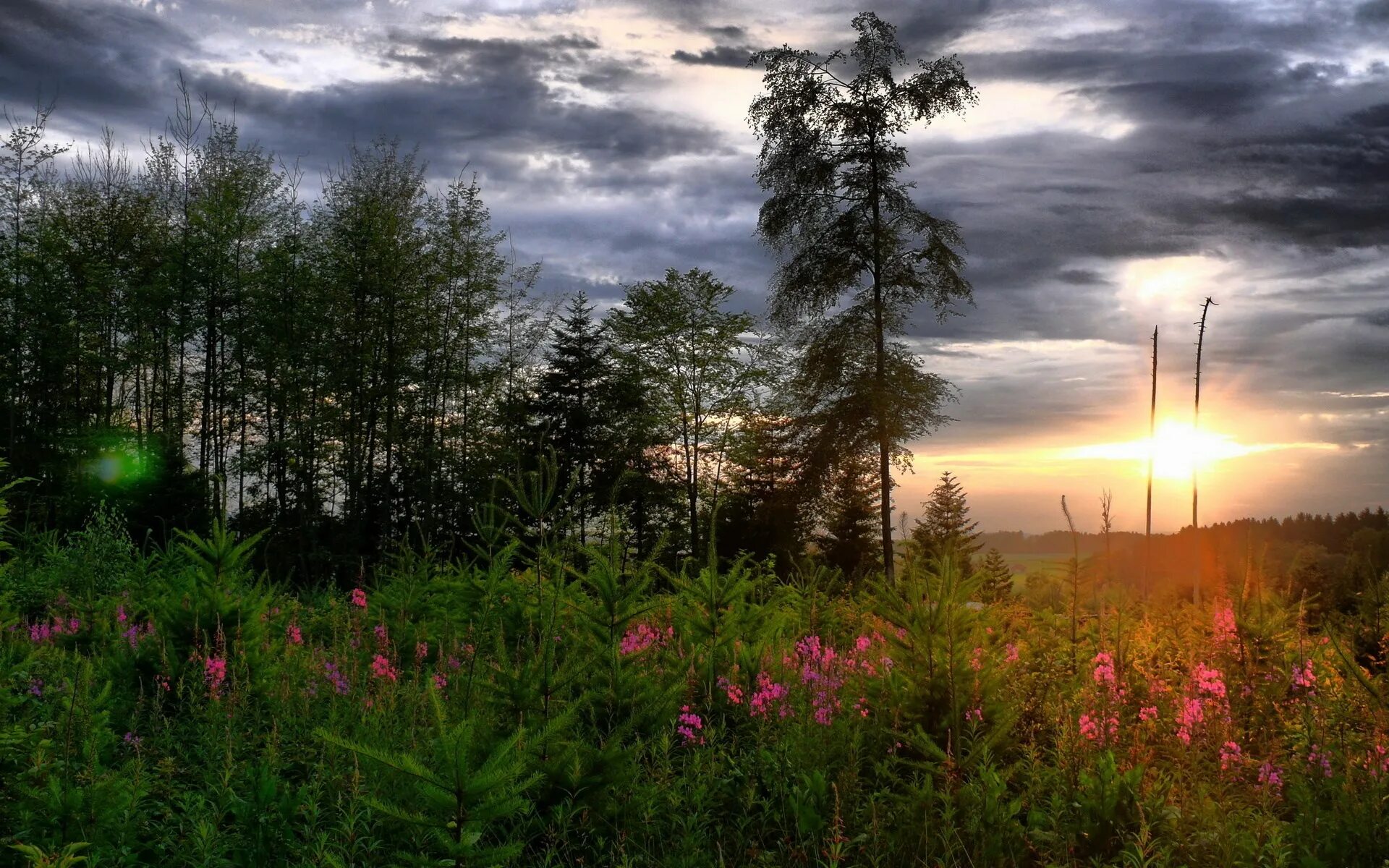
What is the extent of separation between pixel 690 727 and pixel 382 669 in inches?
93.5

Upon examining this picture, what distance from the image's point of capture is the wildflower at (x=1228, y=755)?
192 inches

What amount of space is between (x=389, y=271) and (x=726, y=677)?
2291cm

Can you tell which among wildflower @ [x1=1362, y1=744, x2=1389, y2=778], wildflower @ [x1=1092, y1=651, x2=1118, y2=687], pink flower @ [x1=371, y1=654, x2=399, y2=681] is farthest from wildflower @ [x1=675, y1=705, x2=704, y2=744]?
wildflower @ [x1=1362, y1=744, x2=1389, y2=778]

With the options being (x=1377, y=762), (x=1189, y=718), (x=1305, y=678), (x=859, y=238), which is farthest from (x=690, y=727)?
(x=859, y=238)

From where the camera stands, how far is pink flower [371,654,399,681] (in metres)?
6.21

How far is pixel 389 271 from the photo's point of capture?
26016 mm

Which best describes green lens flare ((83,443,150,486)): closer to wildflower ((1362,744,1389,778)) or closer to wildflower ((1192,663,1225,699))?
wildflower ((1192,663,1225,699))

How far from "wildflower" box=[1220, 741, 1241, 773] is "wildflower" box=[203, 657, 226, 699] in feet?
18.4

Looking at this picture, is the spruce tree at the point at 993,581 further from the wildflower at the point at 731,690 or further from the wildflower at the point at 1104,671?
the wildflower at the point at 731,690

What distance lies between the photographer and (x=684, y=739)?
5348mm

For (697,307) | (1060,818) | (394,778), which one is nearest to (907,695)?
(1060,818)

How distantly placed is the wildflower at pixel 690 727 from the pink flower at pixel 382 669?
212 centimetres

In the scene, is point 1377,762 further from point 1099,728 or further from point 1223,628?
point 1223,628

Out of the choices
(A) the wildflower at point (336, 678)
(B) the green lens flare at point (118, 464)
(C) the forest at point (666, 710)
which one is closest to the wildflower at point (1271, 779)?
(C) the forest at point (666, 710)
